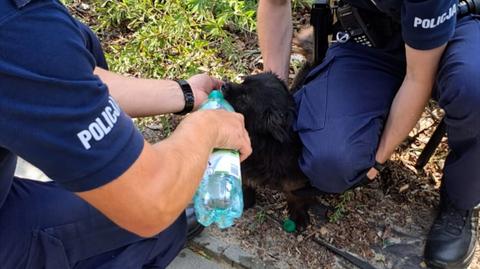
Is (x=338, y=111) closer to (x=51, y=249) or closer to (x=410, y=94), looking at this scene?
(x=410, y=94)

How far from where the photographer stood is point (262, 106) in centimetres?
228

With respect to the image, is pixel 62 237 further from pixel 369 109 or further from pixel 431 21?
pixel 431 21

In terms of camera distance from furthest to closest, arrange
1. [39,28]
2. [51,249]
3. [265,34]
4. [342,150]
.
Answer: [265,34], [342,150], [51,249], [39,28]

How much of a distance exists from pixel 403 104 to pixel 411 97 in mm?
53

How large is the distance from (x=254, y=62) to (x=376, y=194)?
121 centimetres

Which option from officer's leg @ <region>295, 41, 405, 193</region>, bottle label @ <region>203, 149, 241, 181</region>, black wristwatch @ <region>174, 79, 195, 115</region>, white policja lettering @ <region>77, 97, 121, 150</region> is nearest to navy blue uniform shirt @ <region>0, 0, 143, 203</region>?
white policja lettering @ <region>77, 97, 121, 150</region>

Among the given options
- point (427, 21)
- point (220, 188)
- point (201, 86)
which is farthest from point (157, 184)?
point (427, 21)

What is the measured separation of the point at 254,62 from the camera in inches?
135

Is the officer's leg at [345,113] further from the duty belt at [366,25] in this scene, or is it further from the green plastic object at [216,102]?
the green plastic object at [216,102]

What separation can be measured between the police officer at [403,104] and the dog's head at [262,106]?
100 millimetres

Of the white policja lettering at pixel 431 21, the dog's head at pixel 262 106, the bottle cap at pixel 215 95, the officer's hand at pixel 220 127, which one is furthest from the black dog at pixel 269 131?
the white policja lettering at pixel 431 21

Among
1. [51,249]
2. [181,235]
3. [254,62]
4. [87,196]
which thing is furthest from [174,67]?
[87,196]

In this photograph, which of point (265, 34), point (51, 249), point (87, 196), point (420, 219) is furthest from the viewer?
point (265, 34)

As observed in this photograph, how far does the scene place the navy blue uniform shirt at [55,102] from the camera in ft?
3.59
